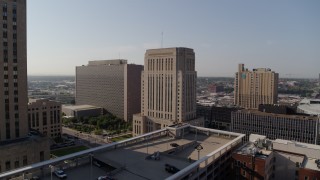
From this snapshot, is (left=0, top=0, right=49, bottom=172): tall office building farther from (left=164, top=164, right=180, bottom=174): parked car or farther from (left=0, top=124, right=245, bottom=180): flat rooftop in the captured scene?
(left=164, top=164, right=180, bottom=174): parked car

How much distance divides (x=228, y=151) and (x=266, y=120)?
285ft

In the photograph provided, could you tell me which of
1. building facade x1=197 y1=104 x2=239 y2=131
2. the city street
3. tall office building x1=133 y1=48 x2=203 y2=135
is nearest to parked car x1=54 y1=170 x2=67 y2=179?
tall office building x1=133 y1=48 x2=203 y2=135

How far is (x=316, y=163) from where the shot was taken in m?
55.2

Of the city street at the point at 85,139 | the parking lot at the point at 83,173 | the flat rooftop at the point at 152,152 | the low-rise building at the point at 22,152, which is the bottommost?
the city street at the point at 85,139

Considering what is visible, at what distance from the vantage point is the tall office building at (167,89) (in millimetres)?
127500

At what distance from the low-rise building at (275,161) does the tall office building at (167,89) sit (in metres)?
67.3

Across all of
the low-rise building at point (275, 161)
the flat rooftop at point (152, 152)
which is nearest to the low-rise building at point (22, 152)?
the flat rooftop at point (152, 152)

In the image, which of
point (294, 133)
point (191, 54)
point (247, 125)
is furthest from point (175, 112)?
point (294, 133)

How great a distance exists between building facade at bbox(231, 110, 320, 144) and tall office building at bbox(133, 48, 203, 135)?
21828 millimetres

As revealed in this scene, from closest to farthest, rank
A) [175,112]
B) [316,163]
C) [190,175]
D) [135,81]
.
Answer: [190,175], [316,163], [175,112], [135,81]

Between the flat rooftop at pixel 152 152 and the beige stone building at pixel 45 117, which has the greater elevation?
the flat rooftop at pixel 152 152

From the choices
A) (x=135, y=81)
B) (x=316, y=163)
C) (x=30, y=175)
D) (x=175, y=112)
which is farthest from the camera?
(x=135, y=81)

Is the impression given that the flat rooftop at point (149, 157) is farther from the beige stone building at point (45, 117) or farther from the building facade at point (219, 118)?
the building facade at point (219, 118)

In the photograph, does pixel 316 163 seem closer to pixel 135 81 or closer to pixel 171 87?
pixel 171 87
